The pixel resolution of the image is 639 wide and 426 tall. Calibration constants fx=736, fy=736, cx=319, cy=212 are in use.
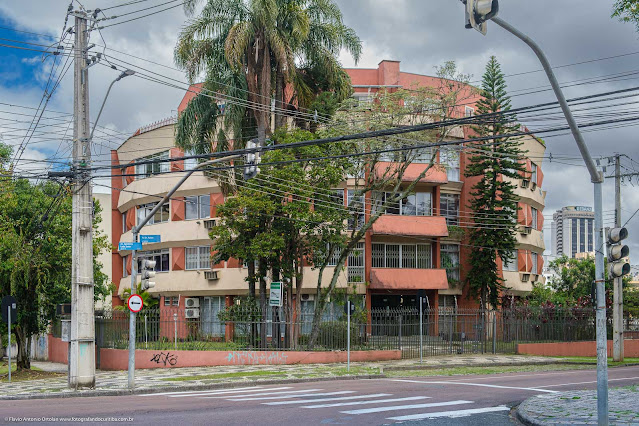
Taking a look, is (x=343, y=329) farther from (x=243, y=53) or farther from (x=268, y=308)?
(x=243, y=53)

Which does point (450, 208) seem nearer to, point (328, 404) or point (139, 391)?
point (139, 391)

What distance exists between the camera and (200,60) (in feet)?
104

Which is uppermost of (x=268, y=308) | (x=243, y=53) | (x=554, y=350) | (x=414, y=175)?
(x=243, y=53)

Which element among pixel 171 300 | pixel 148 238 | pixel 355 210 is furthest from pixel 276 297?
pixel 171 300

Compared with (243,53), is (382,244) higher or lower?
lower

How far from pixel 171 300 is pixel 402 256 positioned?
1331 centimetres

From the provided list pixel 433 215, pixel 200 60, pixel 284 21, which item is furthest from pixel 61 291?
pixel 433 215

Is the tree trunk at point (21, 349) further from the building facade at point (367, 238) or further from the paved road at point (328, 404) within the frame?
the building facade at point (367, 238)

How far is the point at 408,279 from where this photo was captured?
39219 mm

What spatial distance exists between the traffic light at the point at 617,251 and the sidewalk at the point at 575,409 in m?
2.79

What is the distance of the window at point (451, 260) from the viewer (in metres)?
Answer: 42.1

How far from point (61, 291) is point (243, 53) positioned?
1197 centimetres

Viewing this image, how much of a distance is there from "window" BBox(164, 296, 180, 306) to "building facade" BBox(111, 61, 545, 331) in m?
0.06

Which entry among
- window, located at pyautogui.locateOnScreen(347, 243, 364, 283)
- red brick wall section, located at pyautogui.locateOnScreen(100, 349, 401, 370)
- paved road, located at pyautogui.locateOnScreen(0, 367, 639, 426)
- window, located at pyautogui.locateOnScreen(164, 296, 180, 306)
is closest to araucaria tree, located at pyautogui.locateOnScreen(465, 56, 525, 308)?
window, located at pyautogui.locateOnScreen(347, 243, 364, 283)
